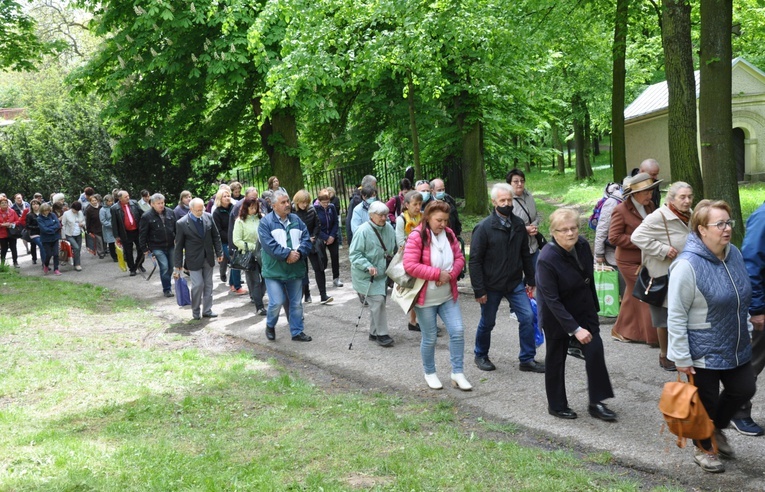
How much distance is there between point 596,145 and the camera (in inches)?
2437

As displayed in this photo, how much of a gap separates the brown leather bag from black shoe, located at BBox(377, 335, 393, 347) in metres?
5.02

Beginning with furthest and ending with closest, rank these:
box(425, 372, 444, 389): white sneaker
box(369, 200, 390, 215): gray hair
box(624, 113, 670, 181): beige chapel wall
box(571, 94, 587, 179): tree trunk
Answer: box(571, 94, 587, 179): tree trunk, box(624, 113, 670, 181): beige chapel wall, box(369, 200, 390, 215): gray hair, box(425, 372, 444, 389): white sneaker

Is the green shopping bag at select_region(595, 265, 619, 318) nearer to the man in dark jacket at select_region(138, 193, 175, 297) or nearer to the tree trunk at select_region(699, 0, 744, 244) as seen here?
the tree trunk at select_region(699, 0, 744, 244)

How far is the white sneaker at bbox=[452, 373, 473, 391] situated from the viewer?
25.3 ft

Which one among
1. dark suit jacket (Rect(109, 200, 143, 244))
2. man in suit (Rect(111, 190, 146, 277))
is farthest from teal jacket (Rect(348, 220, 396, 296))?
dark suit jacket (Rect(109, 200, 143, 244))

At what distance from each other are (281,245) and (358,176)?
1417cm

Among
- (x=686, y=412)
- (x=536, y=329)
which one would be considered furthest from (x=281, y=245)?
(x=686, y=412)

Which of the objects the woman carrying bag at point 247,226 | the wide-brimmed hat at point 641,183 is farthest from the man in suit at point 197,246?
the wide-brimmed hat at point 641,183

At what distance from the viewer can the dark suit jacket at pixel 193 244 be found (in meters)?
11.9

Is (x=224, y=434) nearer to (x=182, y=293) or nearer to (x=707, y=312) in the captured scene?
(x=707, y=312)

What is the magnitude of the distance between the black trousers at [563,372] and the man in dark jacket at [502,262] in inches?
52.4

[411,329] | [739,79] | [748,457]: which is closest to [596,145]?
[739,79]

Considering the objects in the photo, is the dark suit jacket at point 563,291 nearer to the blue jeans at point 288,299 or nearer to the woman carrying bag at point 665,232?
the woman carrying bag at point 665,232

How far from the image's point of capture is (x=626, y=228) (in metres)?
8.42
